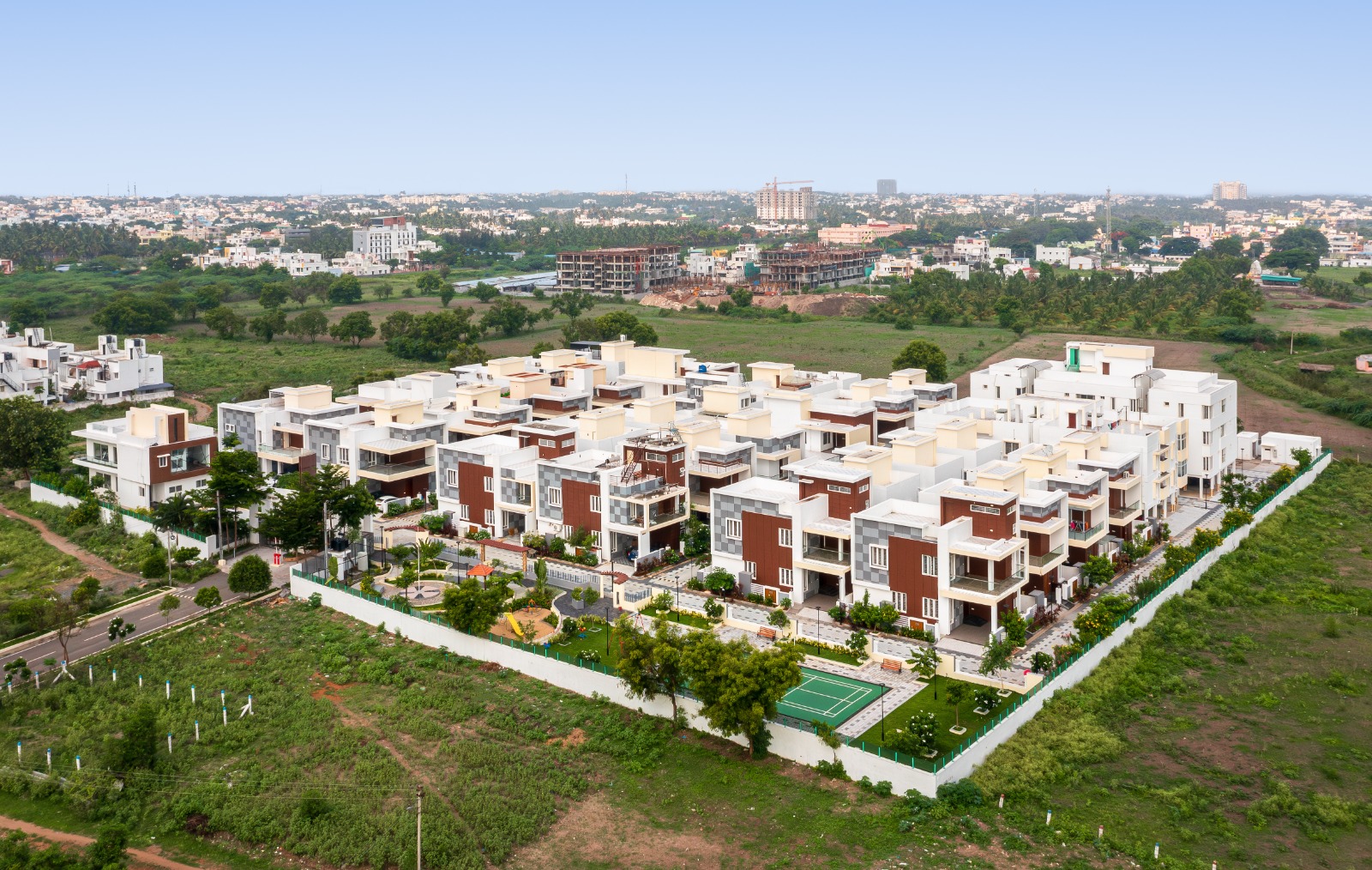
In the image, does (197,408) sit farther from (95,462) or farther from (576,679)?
(576,679)

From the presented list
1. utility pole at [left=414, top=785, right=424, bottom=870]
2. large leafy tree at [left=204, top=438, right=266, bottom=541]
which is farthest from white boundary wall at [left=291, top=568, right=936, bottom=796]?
utility pole at [left=414, top=785, right=424, bottom=870]

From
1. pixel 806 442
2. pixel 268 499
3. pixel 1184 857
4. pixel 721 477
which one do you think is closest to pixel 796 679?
pixel 1184 857

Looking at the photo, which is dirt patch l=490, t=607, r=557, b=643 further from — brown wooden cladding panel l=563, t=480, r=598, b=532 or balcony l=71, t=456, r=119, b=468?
balcony l=71, t=456, r=119, b=468

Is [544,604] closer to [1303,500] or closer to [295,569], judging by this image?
[295,569]

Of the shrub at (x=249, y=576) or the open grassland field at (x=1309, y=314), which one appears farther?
the open grassland field at (x=1309, y=314)

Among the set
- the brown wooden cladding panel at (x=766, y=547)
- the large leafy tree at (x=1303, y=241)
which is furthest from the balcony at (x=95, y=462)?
the large leafy tree at (x=1303, y=241)

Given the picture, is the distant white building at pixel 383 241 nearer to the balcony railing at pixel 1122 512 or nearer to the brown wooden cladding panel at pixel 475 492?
the brown wooden cladding panel at pixel 475 492
